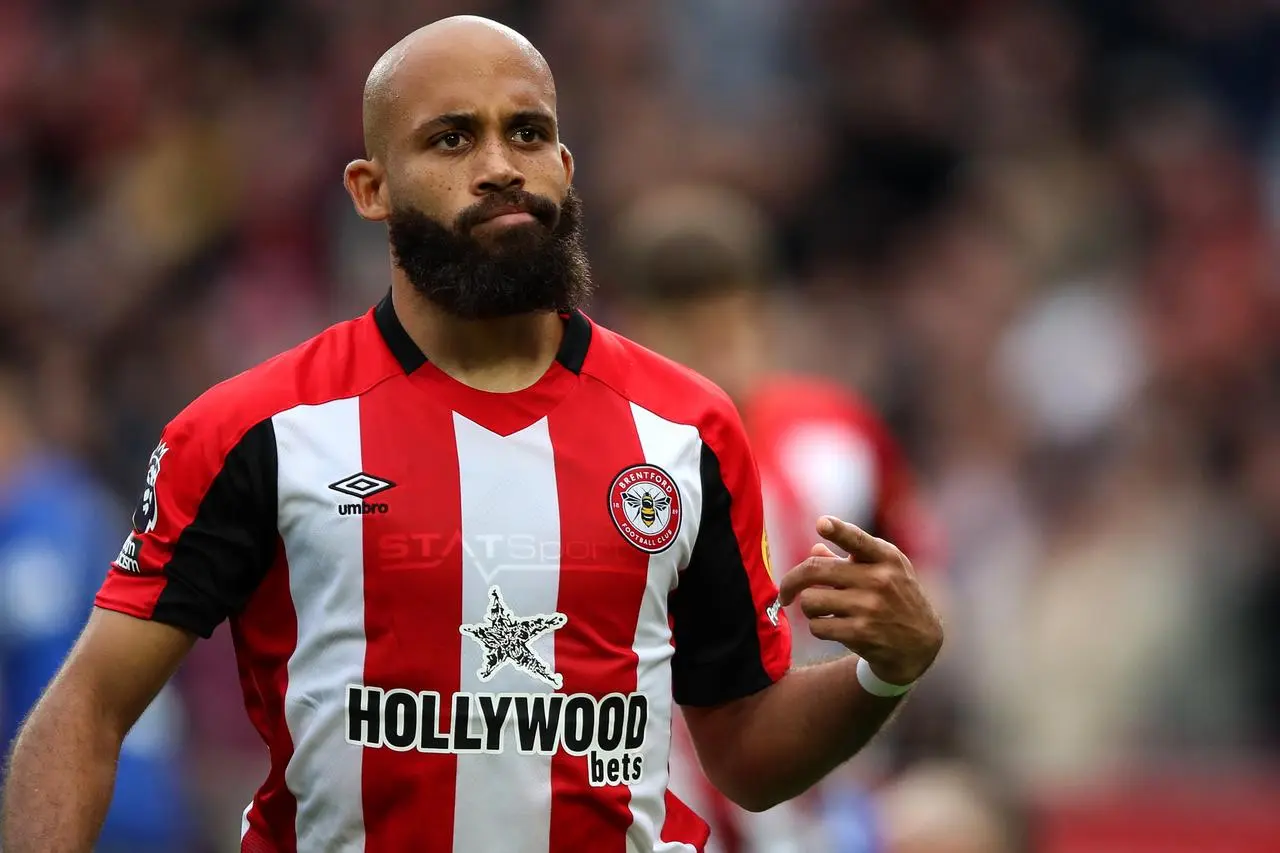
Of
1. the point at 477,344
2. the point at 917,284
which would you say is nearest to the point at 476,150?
the point at 477,344

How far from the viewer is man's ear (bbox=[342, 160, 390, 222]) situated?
3668mm

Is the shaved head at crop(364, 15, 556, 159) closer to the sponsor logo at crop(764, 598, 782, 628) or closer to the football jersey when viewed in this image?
the football jersey

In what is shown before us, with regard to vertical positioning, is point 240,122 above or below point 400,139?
above

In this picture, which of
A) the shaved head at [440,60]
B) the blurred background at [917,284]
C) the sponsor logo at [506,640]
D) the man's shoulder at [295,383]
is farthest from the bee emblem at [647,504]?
the blurred background at [917,284]

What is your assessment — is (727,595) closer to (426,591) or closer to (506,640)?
(506,640)

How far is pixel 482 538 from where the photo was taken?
3.42m

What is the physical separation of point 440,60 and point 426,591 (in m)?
0.89

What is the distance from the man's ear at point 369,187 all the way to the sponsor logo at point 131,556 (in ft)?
2.27

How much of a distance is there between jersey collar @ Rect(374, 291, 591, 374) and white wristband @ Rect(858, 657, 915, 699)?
70 centimetres

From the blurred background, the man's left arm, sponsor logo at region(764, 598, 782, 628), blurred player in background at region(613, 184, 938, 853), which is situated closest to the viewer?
the man's left arm

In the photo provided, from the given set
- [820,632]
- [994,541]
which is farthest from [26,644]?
[820,632]

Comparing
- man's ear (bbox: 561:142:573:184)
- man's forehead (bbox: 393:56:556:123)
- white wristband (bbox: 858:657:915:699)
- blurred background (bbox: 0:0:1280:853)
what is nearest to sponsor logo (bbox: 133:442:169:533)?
man's forehead (bbox: 393:56:556:123)

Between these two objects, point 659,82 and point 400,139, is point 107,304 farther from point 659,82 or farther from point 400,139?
point 400,139

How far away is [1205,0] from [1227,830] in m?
5.06
